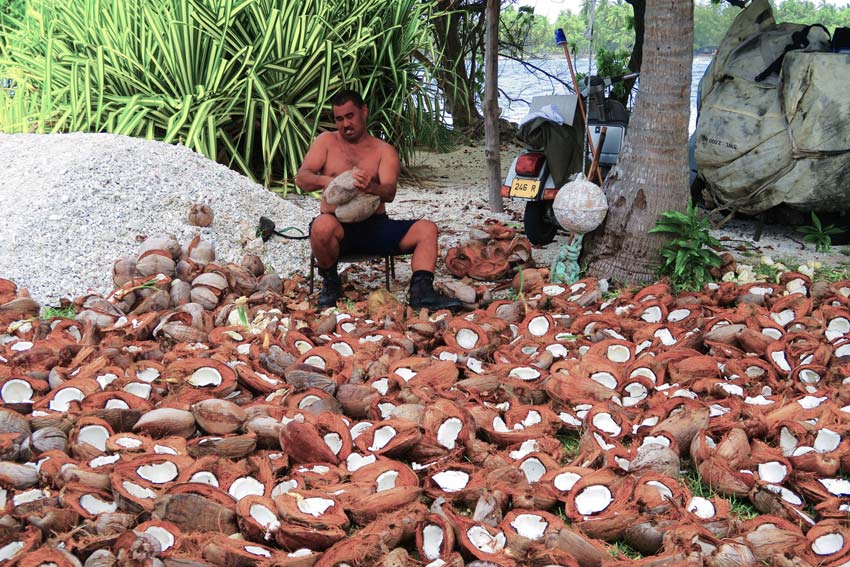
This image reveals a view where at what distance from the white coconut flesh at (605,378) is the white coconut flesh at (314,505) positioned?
1.06m

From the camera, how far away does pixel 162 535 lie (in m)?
1.68

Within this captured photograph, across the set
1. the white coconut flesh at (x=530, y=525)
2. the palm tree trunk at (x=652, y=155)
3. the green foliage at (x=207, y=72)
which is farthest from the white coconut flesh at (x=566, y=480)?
the green foliage at (x=207, y=72)

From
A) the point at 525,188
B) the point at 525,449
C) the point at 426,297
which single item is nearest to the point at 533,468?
the point at 525,449

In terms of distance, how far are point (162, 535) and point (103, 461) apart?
0.37 metres

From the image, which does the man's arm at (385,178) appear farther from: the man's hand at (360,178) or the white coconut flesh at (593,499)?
the white coconut flesh at (593,499)

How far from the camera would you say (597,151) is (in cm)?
395

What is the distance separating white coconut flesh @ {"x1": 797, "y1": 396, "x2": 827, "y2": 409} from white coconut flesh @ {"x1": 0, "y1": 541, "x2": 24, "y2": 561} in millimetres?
2067

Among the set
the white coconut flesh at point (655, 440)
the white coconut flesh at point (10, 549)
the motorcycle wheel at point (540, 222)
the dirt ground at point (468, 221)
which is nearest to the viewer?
the white coconut flesh at point (10, 549)

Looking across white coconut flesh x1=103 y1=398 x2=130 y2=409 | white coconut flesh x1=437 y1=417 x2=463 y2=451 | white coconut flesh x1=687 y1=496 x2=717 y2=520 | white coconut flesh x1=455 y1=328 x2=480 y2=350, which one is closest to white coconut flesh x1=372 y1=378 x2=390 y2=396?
white coconut flesh x1=437 y1=417 x2=463 y2=451

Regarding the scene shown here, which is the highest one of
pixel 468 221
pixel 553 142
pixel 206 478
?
pixel 553 142

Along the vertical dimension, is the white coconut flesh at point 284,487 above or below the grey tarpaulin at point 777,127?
below

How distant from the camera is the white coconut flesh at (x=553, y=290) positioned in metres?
3.41

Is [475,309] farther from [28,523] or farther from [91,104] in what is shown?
[91,104]

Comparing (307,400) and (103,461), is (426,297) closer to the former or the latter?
(307,400)
